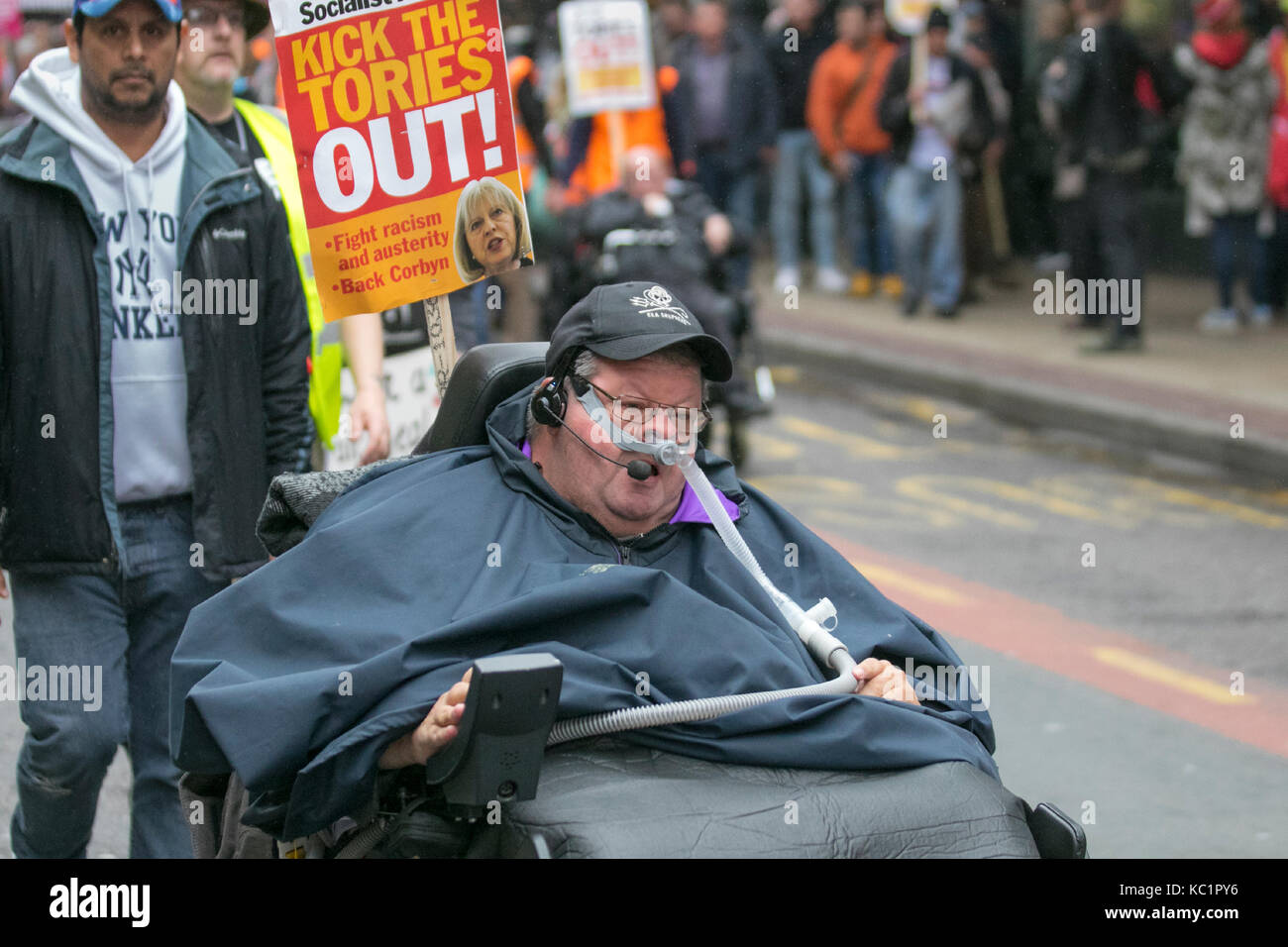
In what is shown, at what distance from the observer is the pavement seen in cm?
1074

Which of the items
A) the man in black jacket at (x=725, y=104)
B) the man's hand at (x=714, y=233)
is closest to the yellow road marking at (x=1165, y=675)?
the man's hand at (x=714, y=233)

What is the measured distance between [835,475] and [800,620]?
664 centimetres

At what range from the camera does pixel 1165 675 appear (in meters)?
6.89

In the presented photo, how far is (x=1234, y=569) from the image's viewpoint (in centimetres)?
830

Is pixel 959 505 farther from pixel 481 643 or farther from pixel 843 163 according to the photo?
pixel 481 643

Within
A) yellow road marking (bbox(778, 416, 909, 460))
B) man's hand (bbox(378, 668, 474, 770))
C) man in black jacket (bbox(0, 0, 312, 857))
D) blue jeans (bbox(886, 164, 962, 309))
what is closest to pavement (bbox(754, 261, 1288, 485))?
blue jeans (bbox(886, 164, 962, 309))

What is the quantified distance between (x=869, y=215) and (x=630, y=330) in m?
12.0

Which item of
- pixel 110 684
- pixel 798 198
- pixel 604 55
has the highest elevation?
pixel 604 55

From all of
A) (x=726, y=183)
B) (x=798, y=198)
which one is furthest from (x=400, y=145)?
(x=798, y=198)

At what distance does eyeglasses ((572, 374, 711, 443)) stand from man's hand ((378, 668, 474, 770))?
2.12 feet

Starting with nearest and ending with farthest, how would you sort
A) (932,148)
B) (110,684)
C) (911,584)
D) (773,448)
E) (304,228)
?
(110,684) → (304,228) → (911,584) → (773,448) → (932,148)

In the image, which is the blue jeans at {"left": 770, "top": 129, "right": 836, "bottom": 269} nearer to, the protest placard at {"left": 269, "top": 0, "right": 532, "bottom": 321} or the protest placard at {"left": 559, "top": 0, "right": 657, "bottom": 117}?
the protest placard at {"left": 559, "top": 0, "right": 657, "bottom": 117}
